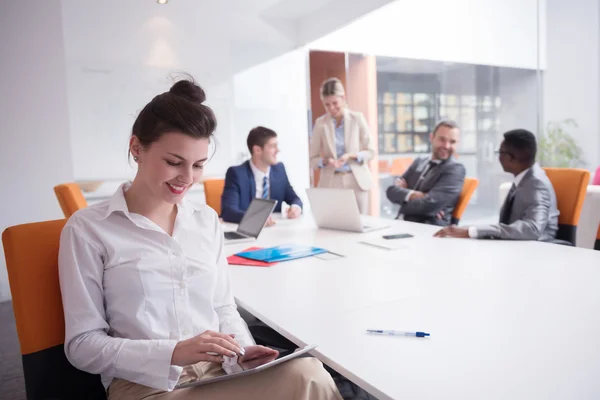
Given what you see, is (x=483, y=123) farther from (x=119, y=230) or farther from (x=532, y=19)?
(x=119, y=230)

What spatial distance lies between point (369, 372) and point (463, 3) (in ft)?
20.5

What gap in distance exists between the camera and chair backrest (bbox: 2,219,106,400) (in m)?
1.27

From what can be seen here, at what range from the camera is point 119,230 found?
1.37 meters

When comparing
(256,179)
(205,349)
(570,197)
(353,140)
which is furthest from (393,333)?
(353,140)

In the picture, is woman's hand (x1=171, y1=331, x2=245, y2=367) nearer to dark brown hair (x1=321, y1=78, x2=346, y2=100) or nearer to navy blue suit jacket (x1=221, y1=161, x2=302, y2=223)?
navy blue suit jacket (x1=221, y1=161, x2=302, y2=223)

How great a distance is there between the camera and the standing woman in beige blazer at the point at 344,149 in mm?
4934

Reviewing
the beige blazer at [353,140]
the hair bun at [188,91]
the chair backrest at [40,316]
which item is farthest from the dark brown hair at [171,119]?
the beige blazer at [353,140]

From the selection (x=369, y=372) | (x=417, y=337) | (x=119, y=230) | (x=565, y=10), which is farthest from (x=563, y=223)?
(x=565, y=10)

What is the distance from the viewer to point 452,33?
646 centimetres

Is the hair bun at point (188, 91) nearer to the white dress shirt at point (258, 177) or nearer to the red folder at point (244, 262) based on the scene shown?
the red folder at point (244, 262)

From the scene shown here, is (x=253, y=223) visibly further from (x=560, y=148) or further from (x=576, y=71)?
(x=576, y=71)

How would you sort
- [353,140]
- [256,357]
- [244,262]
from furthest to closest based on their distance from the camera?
[353,140], [244,262], [256,357]

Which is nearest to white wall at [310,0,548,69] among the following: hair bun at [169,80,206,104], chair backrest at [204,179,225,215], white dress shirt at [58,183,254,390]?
chair backrest at [204,179,225,215]

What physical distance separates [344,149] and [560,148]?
335 cm
